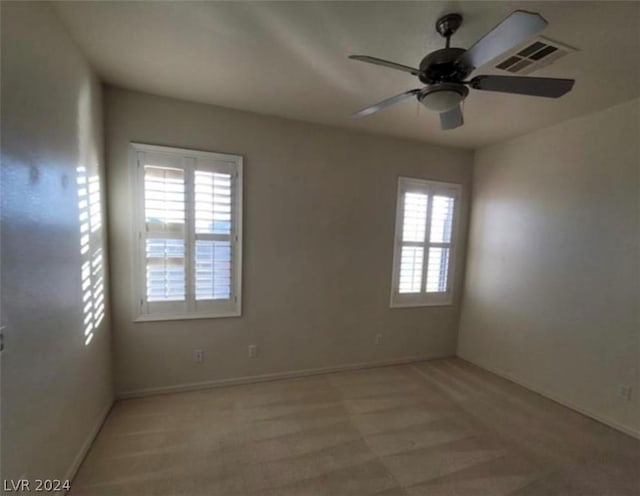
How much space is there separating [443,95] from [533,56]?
84 centimetres

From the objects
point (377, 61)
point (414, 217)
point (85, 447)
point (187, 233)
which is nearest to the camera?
point (377, 61)

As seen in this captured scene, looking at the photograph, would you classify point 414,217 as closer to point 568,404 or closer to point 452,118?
point 452,118

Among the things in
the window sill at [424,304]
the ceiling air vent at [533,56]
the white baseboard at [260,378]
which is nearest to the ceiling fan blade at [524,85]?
the ceiling air vent at [533,56]

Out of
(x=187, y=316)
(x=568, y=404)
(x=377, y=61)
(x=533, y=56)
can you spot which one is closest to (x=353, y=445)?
(x=187, y=316)

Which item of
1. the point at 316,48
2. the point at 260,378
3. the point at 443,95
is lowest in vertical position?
the point at 260,378

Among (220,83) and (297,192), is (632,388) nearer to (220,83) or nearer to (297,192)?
(297,192)

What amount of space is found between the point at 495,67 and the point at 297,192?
6.21 ft

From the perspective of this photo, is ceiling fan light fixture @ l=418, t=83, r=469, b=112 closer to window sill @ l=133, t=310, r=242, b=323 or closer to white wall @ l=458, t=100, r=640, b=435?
white wall @ l=458, t=100, r=640, b=435

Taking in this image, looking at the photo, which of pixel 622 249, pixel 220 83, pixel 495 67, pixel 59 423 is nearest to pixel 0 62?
pixel 220 83

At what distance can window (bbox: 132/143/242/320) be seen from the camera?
8.43ft

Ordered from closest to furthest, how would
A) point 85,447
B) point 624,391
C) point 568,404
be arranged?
point 85,447 < point 624,391 < point 568,404

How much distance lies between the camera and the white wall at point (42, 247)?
1.22 m

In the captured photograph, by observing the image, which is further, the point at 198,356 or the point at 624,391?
the point at 198,356

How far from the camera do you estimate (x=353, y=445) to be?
215 centimetres
